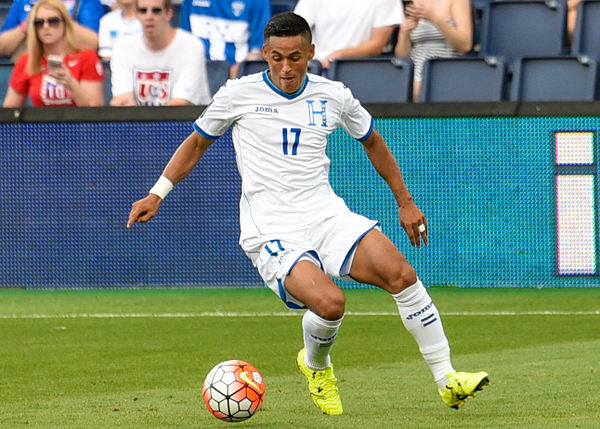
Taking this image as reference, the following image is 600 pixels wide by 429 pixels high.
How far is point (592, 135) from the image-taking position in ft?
35.4

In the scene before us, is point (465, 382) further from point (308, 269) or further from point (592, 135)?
point (592, 135)

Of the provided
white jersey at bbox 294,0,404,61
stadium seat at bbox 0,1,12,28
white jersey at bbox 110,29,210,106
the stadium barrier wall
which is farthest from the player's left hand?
stadium seat at bbox 0,1,12,28

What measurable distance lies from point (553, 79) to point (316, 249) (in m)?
6.01

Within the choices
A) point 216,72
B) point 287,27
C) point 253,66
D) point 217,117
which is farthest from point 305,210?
point 216,72

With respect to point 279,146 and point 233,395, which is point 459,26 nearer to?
point 279,146

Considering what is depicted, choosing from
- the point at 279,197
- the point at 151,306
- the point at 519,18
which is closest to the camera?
the point at 279,197

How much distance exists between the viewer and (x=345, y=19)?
12.1 metres

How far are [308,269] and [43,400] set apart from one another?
155cm

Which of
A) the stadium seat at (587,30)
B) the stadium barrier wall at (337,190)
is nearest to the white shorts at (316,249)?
the stadium barrier wall at (337,190)

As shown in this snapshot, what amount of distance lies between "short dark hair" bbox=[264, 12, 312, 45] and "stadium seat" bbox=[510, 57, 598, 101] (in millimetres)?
5743

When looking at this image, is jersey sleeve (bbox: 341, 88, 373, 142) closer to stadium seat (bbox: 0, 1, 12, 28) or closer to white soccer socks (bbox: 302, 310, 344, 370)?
white soccer socks (bbox: 302, 310, 344, 370)

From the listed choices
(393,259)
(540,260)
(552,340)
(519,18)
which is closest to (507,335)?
(552,340)

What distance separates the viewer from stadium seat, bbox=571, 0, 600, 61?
1181 centimetres

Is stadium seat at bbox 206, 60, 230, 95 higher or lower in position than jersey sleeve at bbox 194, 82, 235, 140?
lower
